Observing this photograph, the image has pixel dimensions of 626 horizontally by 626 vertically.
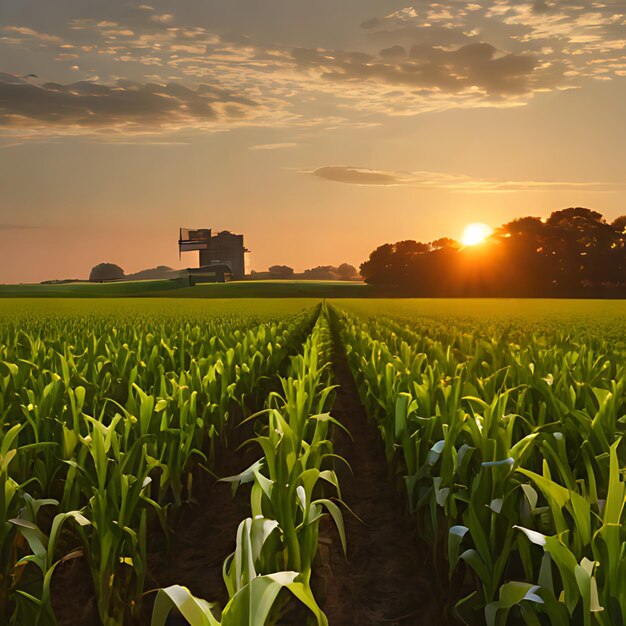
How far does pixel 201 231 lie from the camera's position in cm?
16650

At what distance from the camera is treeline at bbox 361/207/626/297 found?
282 feet

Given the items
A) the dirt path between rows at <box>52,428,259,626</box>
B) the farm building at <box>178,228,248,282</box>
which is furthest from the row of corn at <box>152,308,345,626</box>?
the farm building at <box>178,228,248,282</box>

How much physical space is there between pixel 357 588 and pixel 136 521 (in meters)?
1.44

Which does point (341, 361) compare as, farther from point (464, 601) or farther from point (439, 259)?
point (439, 259)

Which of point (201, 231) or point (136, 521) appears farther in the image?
point (201, 231)

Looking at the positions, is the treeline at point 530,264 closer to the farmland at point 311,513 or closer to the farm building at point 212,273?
the farm building at point 212,273

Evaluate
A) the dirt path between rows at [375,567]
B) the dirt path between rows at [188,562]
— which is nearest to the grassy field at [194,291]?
→ the dirt path between rows at [375,567]

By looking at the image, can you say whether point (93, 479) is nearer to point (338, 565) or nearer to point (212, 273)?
point (338, 565)

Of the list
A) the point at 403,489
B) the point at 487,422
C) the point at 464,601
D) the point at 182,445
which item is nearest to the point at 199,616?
the point at 464,601

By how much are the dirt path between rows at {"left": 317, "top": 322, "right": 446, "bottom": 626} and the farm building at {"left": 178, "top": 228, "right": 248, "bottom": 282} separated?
159822 mm

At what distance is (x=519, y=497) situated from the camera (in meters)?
3.49

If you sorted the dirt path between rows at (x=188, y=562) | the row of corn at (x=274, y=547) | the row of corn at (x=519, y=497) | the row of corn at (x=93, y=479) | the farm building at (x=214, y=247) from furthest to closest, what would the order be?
the farm building at (x=214, y=247)
the dirt path between rows at (x=188, y=562)
the row of corn at (x=93, y=479)
the row of corn at (x=519, y=497)
the row of corn at (x=274, y=547)

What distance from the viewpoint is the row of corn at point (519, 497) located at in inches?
96.3

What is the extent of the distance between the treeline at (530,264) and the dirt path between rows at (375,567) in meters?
84.3
